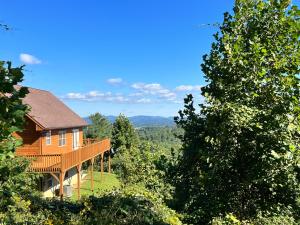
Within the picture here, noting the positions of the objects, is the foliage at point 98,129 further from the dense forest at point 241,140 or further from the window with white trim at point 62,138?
the dense forest at point 241,140

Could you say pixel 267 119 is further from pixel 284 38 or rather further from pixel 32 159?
pixel 32 159

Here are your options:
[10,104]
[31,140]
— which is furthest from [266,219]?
[31,140]

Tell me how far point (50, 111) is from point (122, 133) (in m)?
20.7

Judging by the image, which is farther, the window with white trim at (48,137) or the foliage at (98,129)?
the foliage at (98,129)

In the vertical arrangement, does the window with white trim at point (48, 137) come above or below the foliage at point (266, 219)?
above

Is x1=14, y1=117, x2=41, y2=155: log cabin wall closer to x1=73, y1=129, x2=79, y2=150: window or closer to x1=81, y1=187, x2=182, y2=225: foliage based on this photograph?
x1=73, y1=129, x2=79, y2=150: window

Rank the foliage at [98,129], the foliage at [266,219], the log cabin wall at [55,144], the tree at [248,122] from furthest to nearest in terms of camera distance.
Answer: the foliage at [98,129] < the log cabin wall at [55,144] < the foliage at [266,219] < the tree at [248,122]

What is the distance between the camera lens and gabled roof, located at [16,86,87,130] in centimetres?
2591

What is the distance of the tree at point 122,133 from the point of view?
48.9m

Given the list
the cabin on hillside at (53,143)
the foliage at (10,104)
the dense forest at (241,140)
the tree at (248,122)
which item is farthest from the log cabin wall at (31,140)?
the foliage at (10,104)

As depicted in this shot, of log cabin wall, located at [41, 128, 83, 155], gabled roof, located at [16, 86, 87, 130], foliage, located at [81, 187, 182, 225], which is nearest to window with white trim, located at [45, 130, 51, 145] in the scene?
log cabin wall, located at [41, 128, 83, 155]

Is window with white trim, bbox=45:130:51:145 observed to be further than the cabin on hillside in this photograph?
Yes

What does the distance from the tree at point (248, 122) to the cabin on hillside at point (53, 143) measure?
49.0 feet

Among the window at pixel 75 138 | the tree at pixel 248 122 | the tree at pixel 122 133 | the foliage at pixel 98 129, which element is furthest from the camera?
the foliage at pixel 98 129
